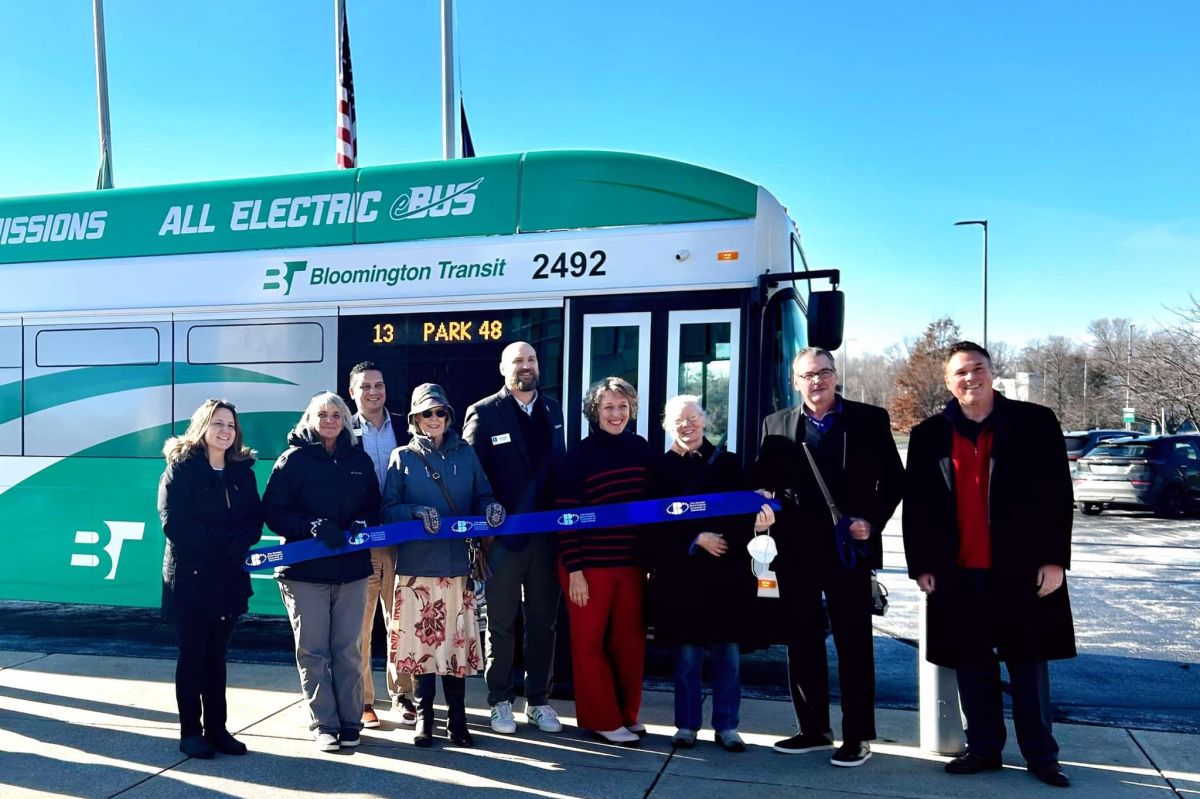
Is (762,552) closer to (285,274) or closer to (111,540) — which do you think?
(285,274)

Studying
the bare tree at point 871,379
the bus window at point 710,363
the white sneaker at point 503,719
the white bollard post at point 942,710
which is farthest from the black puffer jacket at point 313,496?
the bare tree at point 871,379

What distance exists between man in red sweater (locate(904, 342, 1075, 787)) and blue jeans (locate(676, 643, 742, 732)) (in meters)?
1.01

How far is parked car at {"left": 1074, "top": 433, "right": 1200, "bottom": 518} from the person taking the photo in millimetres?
17000

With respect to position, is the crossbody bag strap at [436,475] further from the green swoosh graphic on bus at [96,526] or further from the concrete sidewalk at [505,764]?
the green swoosh graphic on bus at [96,526]

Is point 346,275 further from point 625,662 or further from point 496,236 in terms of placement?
point 625,662

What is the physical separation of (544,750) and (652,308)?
8.63 feet

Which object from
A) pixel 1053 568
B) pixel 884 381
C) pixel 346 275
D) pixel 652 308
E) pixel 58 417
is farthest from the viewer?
pixel 884 381

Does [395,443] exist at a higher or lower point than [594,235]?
lower

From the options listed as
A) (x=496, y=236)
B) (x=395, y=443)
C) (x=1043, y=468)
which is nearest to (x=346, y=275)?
(x=496, y=236)

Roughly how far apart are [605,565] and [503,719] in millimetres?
1056

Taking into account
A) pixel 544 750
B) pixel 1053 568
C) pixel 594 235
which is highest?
pixel 594 235

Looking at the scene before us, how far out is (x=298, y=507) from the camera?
483 centimetres

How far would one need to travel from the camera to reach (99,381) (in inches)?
270

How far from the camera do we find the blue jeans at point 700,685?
4.85 metres
